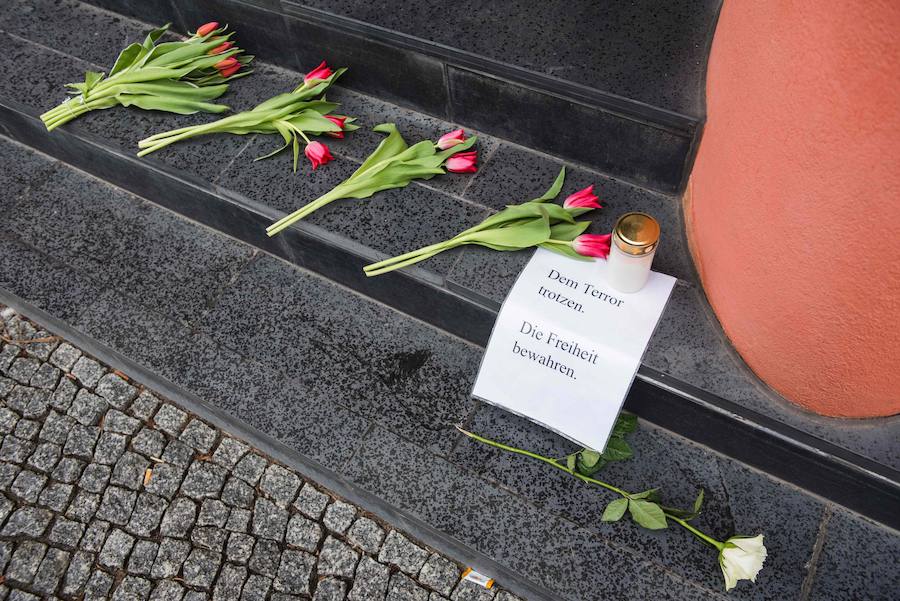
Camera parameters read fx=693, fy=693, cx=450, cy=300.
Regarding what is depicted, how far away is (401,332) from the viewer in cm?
220

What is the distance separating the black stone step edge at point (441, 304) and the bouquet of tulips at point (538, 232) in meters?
0.08

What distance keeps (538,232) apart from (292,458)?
0.98m

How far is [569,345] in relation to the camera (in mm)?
1807

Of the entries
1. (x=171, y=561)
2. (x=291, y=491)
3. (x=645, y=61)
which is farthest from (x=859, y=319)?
(x=171, y=561)

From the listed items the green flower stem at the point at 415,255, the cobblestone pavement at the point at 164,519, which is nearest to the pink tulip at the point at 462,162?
the green flower stem at the point at 415,255

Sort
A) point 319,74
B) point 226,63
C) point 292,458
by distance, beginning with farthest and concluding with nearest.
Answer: point 226,63 < point 319,74 < point 292,458

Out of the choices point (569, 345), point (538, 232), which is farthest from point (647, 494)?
point (538, 232)

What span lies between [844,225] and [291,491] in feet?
5.17

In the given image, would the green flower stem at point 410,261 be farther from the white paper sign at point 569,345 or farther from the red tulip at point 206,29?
the red tulip at point 206,29

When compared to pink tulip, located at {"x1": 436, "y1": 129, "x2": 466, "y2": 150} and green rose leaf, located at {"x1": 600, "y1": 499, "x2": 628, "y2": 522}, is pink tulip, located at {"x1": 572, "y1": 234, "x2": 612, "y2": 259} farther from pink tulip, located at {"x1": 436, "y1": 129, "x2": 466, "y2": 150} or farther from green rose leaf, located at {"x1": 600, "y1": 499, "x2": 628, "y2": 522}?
green rose leaf, located at {"x1": 600, "y1": 499, "x2": 628, "y2": 522}

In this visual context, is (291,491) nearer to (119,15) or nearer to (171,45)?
(171,45)

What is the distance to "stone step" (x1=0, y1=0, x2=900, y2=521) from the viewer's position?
1.70m

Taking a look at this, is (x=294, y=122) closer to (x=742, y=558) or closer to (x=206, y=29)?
(x=206, y=29)

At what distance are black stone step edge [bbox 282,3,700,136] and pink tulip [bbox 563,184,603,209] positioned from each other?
0.24 meters
